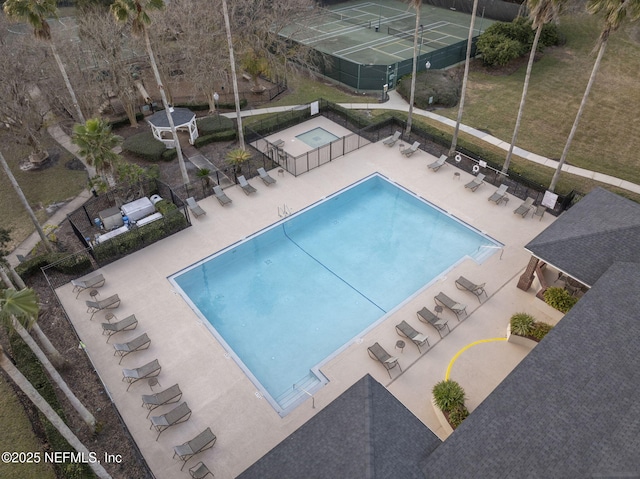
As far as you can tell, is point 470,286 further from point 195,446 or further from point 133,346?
point 133,346

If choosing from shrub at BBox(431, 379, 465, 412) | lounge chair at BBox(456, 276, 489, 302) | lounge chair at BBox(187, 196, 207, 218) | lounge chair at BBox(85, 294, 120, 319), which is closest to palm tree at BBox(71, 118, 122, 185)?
lounge chair at BBox(187, 196, 207, 218)

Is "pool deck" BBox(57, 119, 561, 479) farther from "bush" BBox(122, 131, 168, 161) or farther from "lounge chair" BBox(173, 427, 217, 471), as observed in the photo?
"bush" BBox(122, 131, 168, 161)

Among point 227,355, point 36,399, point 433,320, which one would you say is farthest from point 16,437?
point 433,320

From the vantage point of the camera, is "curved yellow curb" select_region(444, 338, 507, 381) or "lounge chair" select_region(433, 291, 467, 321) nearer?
"curved yellow curb" select_region(444, 338, 507, 381)

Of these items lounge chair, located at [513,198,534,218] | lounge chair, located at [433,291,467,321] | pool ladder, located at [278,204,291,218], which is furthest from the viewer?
pool ladder, located at [278,204,291,218]

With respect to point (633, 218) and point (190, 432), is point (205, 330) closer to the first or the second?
point (190, 432)

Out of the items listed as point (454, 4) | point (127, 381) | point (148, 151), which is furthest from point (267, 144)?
point (454, 4)

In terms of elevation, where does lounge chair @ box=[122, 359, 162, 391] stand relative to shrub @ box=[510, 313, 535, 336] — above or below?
below
